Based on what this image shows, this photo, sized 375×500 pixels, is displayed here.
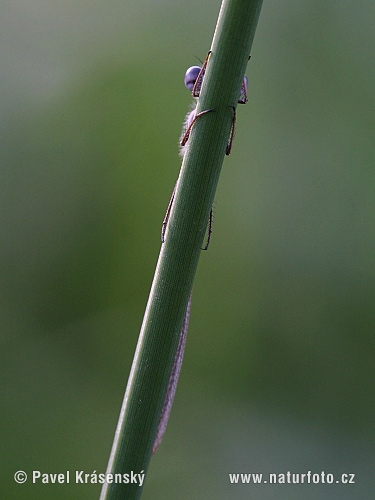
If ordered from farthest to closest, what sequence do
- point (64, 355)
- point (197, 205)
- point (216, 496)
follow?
point (64, 355), point (216, 496), point (197, 205)

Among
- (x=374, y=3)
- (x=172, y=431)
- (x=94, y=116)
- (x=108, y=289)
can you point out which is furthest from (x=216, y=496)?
(x=374, y=3)

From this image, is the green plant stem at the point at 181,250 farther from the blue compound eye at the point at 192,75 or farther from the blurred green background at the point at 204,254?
the blurred green background at the point at 204,254

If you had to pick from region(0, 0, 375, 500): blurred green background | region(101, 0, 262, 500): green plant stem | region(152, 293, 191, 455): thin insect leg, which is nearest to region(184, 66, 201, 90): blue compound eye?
region(101, 0, 262, 500): green plant stem

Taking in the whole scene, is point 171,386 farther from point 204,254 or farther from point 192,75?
point 204,254

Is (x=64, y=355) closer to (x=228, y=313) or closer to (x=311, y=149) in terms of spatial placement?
(x=228, y=313)

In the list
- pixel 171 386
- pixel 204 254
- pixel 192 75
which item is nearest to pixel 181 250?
pixel 171 386

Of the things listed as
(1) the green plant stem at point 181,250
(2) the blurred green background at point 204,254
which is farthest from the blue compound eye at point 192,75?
(2) the blurred green background at point 204,254
